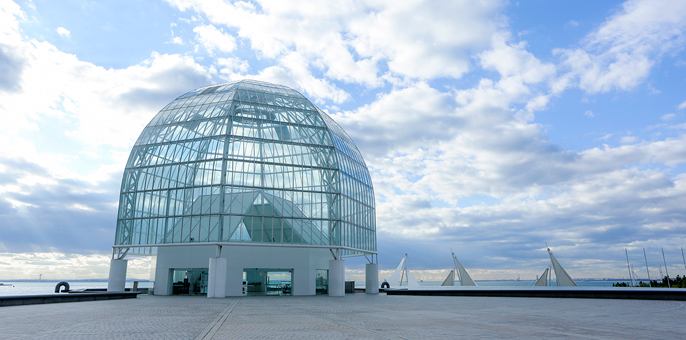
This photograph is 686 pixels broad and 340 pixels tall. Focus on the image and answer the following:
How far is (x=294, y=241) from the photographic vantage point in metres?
39.8

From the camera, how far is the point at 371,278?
47.0 m

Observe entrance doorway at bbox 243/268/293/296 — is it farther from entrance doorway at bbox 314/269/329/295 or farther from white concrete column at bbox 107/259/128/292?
white concrete column at bbox 107/259/128/292

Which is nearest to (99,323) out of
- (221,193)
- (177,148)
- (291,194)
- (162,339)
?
(162,339)

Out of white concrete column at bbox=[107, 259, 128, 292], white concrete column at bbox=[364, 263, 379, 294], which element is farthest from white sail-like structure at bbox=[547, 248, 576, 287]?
white concrete column at bbox=[107, 259, 128, 292]

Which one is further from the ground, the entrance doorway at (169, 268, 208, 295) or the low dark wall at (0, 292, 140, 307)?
the entrance doorway at (169, 268, 208, 295)

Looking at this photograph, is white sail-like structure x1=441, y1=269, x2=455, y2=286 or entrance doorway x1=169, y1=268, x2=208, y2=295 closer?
entrance doorway x1=169, y1=268, x2=208, y2=295

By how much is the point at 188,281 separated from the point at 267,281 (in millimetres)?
7835

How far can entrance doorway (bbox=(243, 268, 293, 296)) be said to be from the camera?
42.1 metres

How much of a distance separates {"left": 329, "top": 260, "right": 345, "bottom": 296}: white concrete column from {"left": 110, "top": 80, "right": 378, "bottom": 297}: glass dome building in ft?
0.33

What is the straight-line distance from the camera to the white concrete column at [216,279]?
36.0 meters

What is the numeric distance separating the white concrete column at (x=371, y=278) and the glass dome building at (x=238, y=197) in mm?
3055

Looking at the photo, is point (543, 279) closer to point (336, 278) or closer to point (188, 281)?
point (336, 278)

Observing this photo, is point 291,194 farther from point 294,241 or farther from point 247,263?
point 247,263

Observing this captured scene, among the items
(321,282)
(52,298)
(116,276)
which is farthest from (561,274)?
(52,298)
